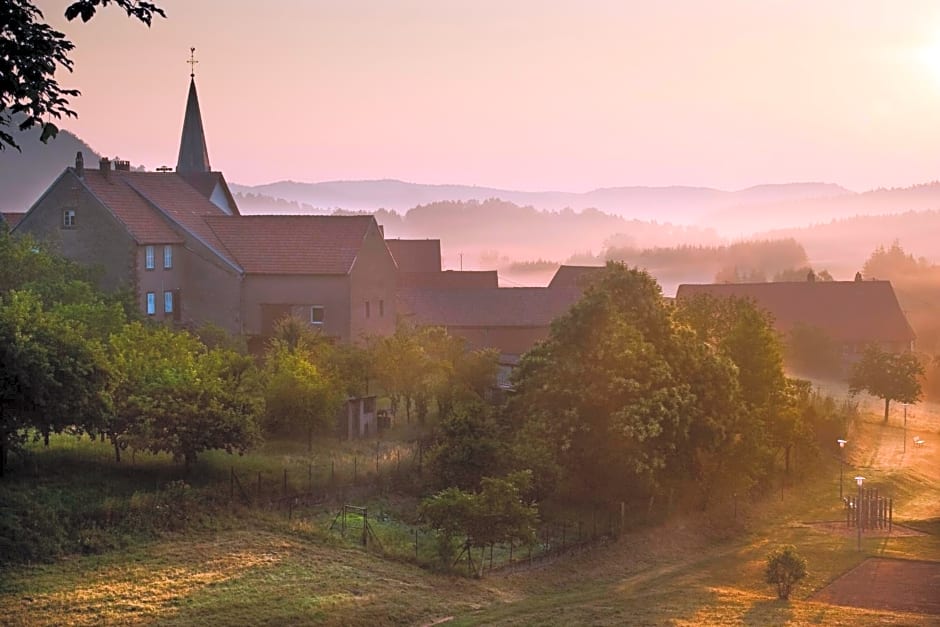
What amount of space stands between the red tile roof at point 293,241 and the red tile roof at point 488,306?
1713 centimetres

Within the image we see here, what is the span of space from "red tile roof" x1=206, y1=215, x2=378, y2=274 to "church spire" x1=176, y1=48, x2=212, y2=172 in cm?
1387

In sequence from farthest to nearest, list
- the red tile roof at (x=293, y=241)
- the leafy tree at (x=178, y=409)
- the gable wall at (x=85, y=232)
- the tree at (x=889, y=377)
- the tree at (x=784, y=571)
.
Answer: the tree at (x=889, y=377), the red tile roof at (x=293, y=241), the gable wall at (x=85, y=232), the leafy tree at (x=178, y=409), the tree at (x=784, y=571)

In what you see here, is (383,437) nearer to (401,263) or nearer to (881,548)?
(881,548)

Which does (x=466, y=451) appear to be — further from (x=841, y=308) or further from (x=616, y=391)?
(x=841, y=308)

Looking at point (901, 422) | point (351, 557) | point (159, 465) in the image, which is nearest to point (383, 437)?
point (159, 465)

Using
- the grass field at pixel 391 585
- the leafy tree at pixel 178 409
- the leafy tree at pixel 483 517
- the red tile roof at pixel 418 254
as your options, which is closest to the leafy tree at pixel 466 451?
the grass field at pixel 391 585

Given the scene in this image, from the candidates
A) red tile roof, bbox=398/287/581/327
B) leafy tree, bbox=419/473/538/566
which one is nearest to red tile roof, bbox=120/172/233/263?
red tile roof, bbox=398/287/581/327

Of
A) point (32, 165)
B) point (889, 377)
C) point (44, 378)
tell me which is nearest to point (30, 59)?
point (44, 378)

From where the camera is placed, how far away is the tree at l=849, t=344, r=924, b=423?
214ft

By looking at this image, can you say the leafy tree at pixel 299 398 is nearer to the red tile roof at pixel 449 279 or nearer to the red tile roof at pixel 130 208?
the red tile roof at pixel 130 208

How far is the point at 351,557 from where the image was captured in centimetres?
2827

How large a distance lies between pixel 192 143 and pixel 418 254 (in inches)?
1121

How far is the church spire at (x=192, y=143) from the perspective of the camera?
72875 millimetres

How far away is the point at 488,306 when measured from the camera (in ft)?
252
